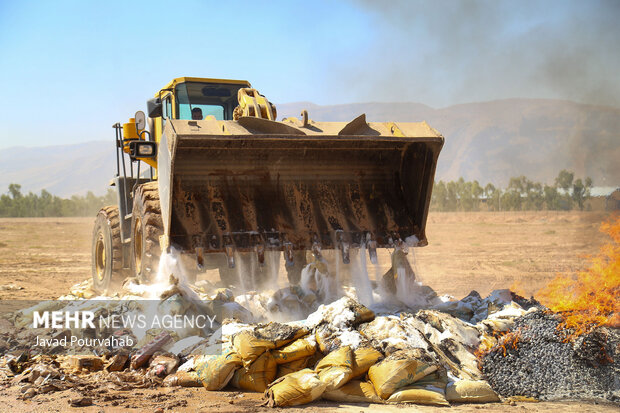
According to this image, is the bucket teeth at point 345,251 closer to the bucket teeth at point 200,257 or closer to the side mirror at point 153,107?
the bucket teeth at point 200,257

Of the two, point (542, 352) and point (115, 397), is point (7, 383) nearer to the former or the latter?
point (115, 397)

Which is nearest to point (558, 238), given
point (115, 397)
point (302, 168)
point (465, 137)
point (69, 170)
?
point (302, 168)

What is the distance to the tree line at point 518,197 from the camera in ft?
98.3

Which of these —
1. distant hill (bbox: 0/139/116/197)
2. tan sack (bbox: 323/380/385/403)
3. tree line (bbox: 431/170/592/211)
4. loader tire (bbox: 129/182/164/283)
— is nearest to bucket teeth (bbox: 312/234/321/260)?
loader tire (bbox: 129/182/164/283)

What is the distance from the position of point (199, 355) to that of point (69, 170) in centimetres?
12304

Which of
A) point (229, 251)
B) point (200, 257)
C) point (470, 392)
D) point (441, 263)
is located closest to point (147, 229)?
point (200, 257)

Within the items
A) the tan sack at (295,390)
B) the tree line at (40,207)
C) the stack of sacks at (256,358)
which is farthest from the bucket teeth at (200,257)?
the tree line at (40,207)

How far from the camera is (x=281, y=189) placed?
7.18 m

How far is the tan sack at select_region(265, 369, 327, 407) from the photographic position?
440 centimetres

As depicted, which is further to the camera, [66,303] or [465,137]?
[465,137]

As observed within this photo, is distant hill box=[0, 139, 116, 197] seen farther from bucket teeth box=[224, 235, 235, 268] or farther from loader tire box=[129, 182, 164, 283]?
bucket teeth box=[224, 235, 235, 268]

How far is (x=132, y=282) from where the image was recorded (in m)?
6.92

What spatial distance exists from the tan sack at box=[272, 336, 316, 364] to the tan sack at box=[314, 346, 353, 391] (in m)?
0.18

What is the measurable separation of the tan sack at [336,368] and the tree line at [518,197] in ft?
85.2
